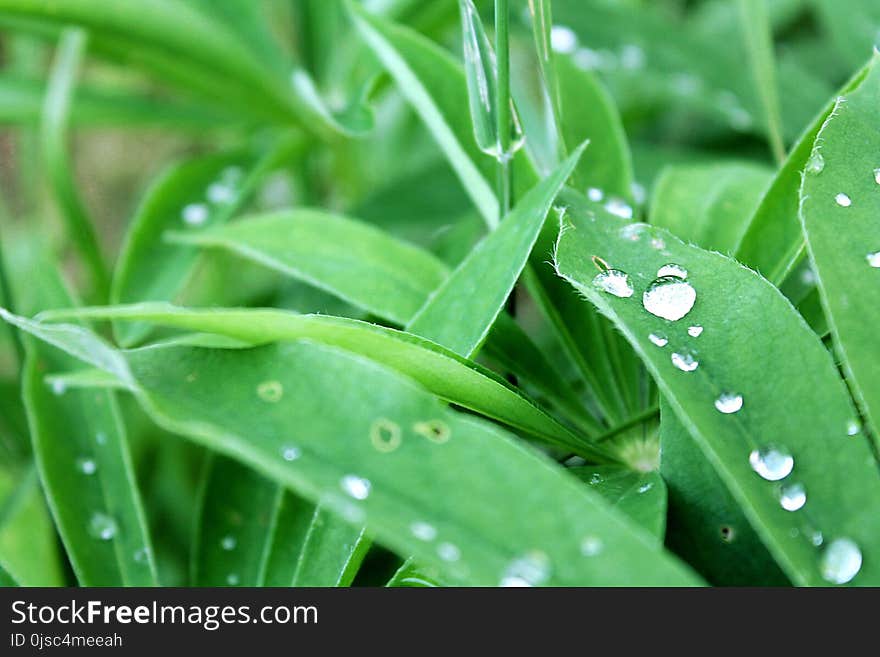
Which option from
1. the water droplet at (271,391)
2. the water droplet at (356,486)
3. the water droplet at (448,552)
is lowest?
the water droplet at (448,552)

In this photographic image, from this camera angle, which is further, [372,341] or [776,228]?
[776,228]

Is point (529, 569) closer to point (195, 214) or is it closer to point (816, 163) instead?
point (816, 163)

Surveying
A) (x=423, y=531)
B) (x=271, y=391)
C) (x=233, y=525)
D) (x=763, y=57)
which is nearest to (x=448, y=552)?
(x=423, y=531)

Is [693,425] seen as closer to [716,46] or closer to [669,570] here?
[669,570]

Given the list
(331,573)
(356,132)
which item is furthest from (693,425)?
(356,132)

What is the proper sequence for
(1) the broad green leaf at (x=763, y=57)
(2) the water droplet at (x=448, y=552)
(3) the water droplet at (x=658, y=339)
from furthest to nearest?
(1) the broad green leaf at (x=763, y=57) < (3) the water droplet at (x=658, y=339) < (2) the water droplet at (x=448, y=552)

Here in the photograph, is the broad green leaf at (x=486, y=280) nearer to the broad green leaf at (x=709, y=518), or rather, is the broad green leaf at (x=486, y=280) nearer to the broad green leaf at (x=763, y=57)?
the broad green leaf at (x=709, y=518)

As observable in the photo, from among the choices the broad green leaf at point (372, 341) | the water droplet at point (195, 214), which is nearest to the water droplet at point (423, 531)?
the broad green leaf at point (372, 341)

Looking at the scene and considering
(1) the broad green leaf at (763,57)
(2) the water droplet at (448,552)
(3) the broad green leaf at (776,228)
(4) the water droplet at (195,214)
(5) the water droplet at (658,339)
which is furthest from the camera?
(4) the water droplet at (195,214)
